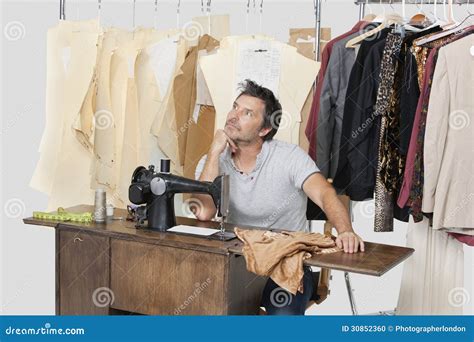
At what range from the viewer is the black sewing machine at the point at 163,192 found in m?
3.63

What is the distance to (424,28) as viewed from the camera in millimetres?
4250

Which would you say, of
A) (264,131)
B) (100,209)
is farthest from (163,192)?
(264,131)

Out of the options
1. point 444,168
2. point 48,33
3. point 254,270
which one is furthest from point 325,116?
point 48,33

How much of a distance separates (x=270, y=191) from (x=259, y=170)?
12 centimetres

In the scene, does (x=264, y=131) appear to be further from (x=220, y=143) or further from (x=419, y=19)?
(x=419, y=19)

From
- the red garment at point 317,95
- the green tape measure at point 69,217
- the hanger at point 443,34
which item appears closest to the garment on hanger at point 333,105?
the red garment at point 317,95

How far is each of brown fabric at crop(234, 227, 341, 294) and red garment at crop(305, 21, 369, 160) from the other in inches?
54.1

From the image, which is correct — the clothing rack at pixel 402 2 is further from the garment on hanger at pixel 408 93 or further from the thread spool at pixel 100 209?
the thread spool at pixel 100 209

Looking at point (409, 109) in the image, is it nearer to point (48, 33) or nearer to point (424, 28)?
point (424, 28)

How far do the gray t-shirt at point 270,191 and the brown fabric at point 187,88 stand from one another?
3.38 ft

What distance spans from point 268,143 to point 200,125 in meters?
0.99

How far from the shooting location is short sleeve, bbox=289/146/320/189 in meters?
4.02

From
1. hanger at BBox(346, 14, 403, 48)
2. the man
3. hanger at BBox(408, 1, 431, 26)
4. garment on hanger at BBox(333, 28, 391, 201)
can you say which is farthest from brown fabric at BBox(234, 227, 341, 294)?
hanger at BBox(408, 1, 431, 26)

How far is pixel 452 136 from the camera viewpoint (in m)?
3.90
